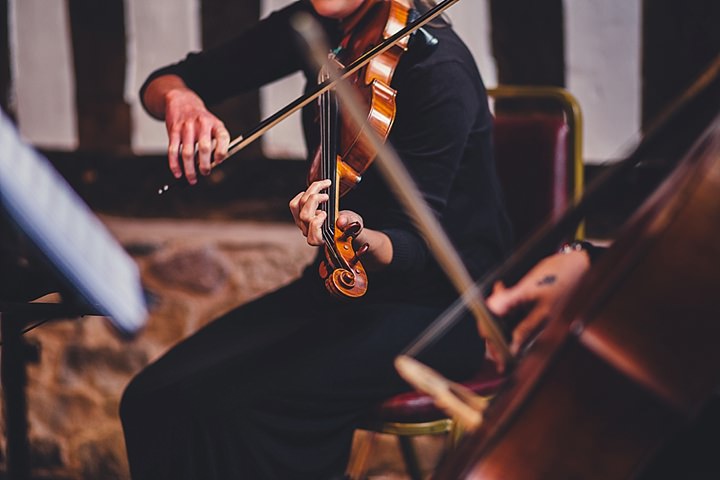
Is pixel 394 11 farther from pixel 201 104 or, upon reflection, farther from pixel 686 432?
pixel 686 432

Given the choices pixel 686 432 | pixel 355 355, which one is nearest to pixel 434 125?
pixel 355 355

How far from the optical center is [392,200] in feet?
3.15

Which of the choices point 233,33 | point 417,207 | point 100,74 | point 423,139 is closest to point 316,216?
point 417,207

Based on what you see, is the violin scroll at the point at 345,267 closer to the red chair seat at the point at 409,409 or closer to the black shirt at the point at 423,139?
the black shirt at the point at 423,139

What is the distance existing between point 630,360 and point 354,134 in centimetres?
38

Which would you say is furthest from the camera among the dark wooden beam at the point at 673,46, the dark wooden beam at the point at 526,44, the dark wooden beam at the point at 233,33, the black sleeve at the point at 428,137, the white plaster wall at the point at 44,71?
the white plaster wall at the point at 44,71

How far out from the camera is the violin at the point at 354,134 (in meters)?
0.80

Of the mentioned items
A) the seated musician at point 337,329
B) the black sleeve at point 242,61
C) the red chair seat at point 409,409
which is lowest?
the red chair seat at point 409,409

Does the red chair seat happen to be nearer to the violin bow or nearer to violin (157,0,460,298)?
violin (157,0,460,298)

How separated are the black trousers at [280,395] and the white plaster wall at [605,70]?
2.30 ft

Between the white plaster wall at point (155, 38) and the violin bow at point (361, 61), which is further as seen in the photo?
the white plaster wall at point (155, 38)

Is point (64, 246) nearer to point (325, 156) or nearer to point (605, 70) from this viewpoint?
point (325, 156)

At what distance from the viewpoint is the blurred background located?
5.35 feet

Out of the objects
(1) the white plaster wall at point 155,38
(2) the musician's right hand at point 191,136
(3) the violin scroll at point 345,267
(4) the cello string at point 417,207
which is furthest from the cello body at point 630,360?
(1) the white plaster wall at point 155,38
